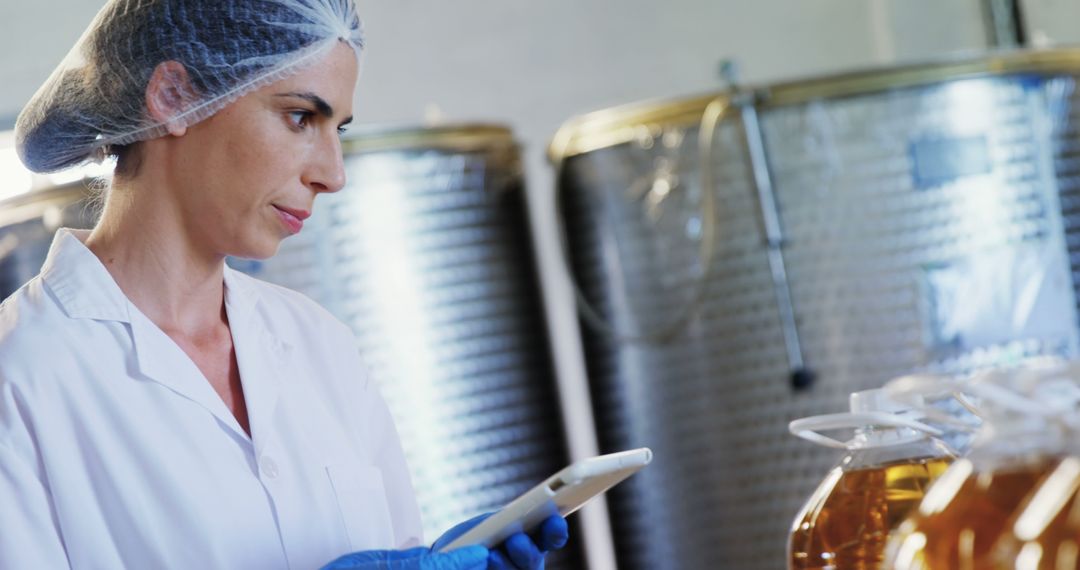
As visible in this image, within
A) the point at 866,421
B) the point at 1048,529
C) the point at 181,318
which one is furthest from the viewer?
the point at 181,318

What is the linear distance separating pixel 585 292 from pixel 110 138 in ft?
6.18

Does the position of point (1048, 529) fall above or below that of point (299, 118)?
below

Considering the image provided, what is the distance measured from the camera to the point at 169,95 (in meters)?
1.39

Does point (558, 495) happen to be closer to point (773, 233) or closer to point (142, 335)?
point (142, 335)

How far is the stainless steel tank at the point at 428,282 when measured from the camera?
2.91 m

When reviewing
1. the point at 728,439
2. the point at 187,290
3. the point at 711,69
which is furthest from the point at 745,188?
the point at 187,290

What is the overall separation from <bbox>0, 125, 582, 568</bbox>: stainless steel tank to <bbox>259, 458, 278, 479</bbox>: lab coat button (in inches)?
59.6

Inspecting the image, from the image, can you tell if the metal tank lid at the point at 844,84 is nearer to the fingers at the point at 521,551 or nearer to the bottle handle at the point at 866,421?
the fingers at the point at 521,551

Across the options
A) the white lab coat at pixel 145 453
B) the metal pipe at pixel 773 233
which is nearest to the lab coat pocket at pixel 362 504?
the white lab coat at pixel 145 453

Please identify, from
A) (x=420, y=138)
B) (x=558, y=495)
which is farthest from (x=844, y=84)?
(x=558, y=495)

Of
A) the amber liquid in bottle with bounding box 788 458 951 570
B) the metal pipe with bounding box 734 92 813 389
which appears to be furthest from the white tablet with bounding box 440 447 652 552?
the metal pipe with bounding box 734 92 813 389

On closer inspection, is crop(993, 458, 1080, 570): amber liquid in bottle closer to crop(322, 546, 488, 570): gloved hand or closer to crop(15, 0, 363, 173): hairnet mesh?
crop(322, 546, 488, 570): gloved hand

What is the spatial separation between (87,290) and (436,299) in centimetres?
166

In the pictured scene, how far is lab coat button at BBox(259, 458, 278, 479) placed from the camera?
1.35 m
